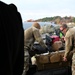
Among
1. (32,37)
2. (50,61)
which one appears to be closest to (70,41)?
(50,61)

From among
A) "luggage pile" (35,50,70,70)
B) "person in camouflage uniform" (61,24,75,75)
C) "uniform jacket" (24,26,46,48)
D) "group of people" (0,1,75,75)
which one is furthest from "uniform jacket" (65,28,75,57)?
"group of people" (0,1,75,75)

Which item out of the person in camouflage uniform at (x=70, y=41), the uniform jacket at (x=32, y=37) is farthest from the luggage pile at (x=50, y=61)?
the uniform jacket at (x=32, y=37)

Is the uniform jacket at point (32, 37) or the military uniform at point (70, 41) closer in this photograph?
the military uniform at point (70, 41)

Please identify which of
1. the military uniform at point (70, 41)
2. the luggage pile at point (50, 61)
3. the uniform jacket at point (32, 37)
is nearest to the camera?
the military uniform at point (70, 41)

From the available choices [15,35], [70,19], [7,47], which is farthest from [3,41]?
[70,19]

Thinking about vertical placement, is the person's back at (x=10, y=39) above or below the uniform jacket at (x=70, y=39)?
above

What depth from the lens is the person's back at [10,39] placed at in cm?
137

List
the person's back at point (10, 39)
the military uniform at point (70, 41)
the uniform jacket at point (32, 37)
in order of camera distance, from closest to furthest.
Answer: the person's back at point (10, 39) < the military uniform at point (70, 41) < the uniform jacket at point (32, 37)

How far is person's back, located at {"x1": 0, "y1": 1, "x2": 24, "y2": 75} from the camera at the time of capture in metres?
1.37

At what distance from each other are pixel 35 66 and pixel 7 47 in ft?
18.1

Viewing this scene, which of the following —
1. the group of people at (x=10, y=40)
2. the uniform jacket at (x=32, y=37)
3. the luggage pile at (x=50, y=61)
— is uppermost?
the group of people at (x=10, y=40)

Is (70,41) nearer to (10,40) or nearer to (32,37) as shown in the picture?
(32,37)

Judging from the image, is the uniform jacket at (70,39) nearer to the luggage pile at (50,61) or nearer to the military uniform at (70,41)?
the military uniform at (70,41)

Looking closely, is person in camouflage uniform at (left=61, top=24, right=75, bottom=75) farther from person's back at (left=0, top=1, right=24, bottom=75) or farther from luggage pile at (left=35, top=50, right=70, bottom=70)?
person's back at (left=0, top=1, right=24, bottom=75)
